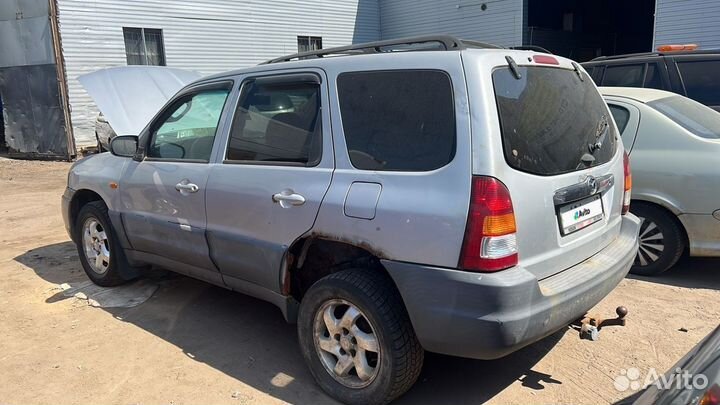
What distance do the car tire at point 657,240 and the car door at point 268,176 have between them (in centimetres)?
300

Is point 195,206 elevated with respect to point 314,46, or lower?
lower

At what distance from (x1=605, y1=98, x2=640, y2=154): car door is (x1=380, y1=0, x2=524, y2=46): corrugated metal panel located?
14518mm

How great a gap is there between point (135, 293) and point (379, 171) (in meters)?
3.02

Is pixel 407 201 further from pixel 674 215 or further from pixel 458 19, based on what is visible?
pixel 458 19

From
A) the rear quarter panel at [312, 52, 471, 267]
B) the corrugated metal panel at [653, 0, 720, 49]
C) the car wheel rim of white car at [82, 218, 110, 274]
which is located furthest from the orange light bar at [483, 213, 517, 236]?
the corrugated metal panel at [653, 0, 720, 49]

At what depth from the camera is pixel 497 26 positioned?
1875cm

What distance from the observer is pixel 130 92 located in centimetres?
627

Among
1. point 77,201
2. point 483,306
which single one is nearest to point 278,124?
point 483,306

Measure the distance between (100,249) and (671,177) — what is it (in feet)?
16.1

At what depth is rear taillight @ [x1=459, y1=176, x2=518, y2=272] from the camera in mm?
2412

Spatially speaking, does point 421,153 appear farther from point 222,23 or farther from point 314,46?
point 314,46

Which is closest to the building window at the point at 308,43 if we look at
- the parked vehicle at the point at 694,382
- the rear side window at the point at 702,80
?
the rear side window at the point at 702,80

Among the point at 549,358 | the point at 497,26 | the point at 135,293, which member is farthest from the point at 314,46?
the point at 549,358

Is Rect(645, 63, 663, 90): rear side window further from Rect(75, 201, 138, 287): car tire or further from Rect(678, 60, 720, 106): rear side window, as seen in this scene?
Rect(75, 201, 138, 287): car tire
